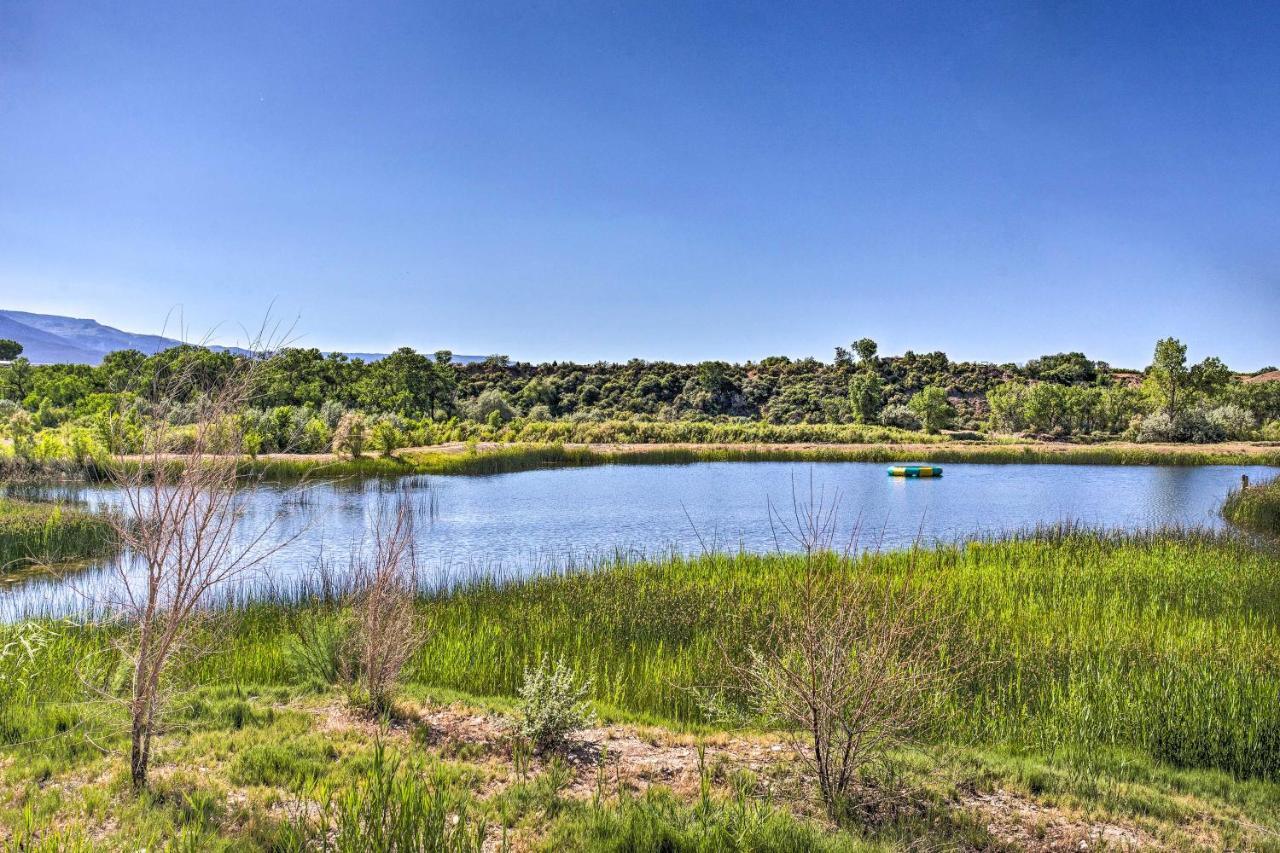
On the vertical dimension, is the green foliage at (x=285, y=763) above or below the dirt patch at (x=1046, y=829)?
above

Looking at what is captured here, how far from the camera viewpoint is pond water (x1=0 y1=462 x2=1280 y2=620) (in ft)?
49.8

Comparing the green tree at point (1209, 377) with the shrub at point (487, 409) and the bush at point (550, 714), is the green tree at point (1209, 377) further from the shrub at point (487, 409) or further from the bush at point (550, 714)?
the bush at point (550, 714)

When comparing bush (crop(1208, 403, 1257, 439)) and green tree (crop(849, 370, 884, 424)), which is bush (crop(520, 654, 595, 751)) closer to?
green tree (crop(849, 370, 884, 424))

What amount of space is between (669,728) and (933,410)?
57136mm

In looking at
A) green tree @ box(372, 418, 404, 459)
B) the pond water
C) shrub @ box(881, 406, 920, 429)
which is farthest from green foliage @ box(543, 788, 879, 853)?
shrub @ box(881, 406, 920, 429)

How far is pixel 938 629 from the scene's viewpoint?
887cm

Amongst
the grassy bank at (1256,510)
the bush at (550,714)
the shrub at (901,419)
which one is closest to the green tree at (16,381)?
the bush at (550,714)

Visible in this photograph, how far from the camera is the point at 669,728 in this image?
6.57 m

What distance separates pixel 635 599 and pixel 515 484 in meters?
20.7

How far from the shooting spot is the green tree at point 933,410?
59062 millimetres

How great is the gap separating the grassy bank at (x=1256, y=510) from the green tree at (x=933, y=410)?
118 ft

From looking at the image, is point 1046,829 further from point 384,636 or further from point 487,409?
point 487,409

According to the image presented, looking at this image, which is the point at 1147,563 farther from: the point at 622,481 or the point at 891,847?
the point at 622,481

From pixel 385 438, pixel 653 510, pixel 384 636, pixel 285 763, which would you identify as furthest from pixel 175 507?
pixel 385 438
